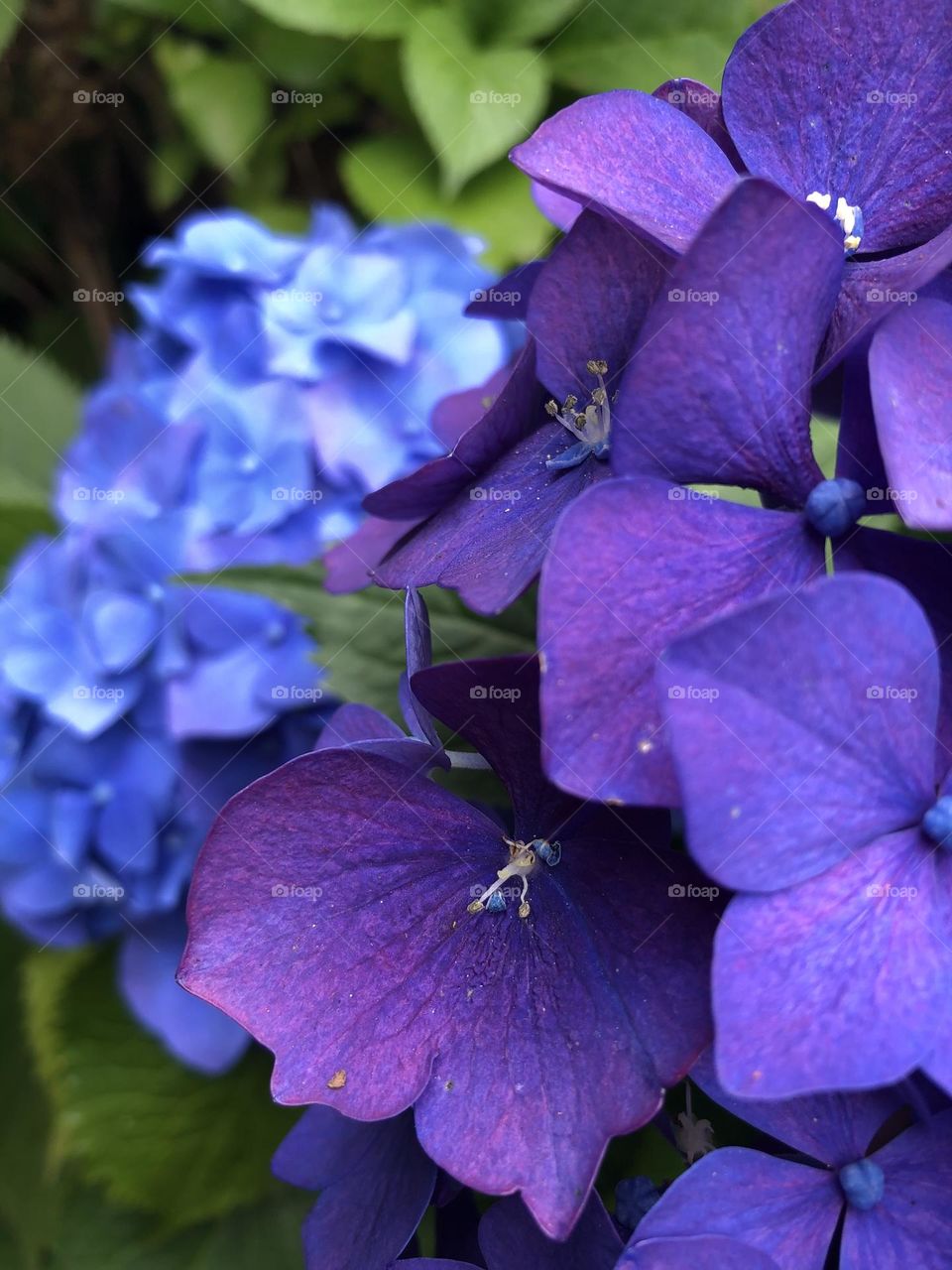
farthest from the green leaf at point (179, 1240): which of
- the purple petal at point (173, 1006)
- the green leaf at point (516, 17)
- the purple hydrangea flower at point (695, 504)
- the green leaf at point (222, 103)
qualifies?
the green leaf at point (516, 17)

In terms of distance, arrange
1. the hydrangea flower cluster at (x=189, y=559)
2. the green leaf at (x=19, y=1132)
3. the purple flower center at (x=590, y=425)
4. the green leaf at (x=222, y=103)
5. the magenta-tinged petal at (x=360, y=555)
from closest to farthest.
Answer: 1. the purple flower center at (x=590, y=425)
2. the magenta-tinged petal at (x=360, y=555)
3. the hydrangea flower cluster at (x=189, y=559)
4. the green leaf at (x=19, y=1132)
5. the green leaf at (x=222, y=103)

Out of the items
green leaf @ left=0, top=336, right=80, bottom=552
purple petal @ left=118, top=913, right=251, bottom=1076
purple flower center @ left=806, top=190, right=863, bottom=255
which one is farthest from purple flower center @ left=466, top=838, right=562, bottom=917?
green leaf @ left=0, top=336, right=80, bottom=552

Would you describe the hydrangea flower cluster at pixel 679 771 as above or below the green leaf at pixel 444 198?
above

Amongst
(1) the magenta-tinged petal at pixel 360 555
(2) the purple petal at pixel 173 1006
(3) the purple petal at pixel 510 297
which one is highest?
(3) the purple petal at pixel 510 297

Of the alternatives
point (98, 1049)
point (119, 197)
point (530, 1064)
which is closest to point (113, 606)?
point (98, 1049)

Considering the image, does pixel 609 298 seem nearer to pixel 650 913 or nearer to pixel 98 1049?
pixel 650 913

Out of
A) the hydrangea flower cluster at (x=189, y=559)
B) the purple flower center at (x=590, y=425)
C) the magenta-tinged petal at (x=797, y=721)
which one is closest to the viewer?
the magenta-tinged petal at (x=797, y=721)

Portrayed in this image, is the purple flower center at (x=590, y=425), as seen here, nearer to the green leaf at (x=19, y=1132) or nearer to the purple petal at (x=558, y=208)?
the purple petal at (x=558, y=208)
